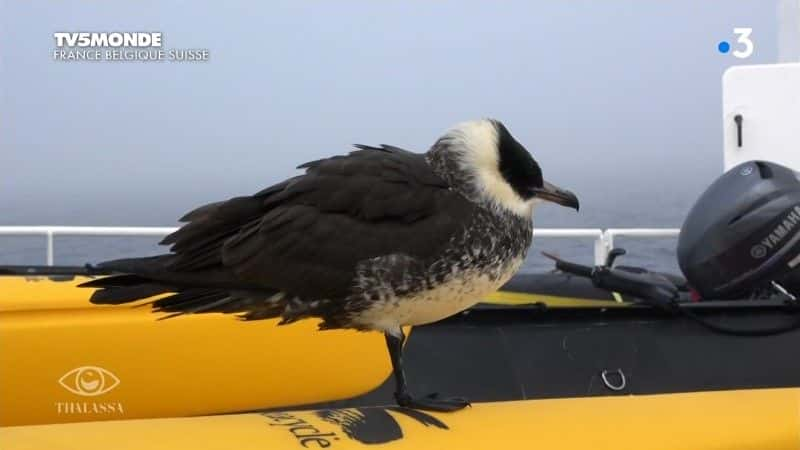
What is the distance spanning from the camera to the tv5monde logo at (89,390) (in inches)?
67.2

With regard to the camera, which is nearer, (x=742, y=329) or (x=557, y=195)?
Answer: (x=557, y=195)

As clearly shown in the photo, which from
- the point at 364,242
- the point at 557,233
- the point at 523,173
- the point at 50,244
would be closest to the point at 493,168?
the point at 523,173

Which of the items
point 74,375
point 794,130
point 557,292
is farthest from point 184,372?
point 794,130

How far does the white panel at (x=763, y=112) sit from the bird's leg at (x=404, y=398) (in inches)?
69.5

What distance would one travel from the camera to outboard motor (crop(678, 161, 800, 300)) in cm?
181

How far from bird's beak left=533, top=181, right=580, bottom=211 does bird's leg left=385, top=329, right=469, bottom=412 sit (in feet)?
0.81

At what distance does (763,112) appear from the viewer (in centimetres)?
278

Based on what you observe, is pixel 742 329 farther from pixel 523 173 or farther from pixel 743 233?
pixel 523 173

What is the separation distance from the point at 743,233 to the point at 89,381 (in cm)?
119

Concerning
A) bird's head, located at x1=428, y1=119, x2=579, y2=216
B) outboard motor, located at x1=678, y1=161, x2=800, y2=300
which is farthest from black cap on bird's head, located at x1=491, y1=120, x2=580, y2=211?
outboard motor, located at x1=678, y1=161, x2=800, y2=300

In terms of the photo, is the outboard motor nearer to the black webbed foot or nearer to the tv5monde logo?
the black webbed foot

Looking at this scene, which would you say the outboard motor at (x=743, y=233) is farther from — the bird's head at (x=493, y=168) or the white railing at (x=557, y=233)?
the bird's head at (x=493, y=168)

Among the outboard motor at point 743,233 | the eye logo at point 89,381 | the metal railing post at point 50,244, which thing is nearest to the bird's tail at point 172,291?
the eye logo at point 89,381

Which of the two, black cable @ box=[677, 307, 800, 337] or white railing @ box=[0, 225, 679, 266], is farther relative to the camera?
white railing @ box=[0, 225, 679, 266]
